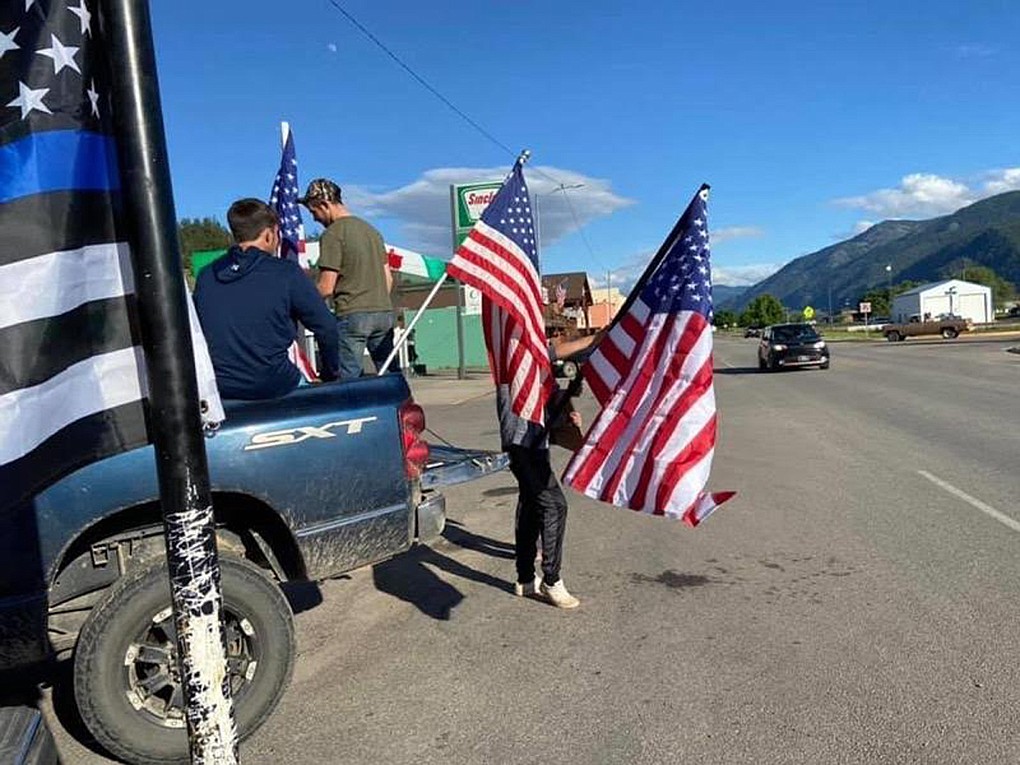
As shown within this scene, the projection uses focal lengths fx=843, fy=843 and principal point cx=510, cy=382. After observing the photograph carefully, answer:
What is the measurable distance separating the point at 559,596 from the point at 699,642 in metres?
0.94

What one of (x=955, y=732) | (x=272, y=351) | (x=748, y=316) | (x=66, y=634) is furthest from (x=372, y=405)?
(x=748, y=316)

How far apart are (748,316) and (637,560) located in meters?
168

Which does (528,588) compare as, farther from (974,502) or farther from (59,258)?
(974,502)

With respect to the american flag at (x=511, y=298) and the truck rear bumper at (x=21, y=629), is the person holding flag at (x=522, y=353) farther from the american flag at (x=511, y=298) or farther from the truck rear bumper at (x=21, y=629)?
the truck rear bumper at (x=21, y=629)

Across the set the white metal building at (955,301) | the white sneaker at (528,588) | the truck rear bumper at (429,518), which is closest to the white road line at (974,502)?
the white sneaker at (528,588)

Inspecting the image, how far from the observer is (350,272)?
20.2 feet

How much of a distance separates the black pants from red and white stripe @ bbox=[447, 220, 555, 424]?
0.27 meters

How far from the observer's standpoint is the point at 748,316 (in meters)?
166

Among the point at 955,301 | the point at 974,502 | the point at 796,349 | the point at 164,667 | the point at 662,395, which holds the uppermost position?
the point at 955,301

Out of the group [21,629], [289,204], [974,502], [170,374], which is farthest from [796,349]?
[170,374]

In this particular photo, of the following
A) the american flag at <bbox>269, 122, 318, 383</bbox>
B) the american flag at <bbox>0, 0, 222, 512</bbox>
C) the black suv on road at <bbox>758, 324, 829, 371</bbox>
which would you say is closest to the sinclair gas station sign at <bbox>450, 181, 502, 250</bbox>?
the black suv on road at <bbox>758, 324, 829, 371</bbox>

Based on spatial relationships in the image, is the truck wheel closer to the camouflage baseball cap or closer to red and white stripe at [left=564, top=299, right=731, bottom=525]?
red and white stripe at [left=564, top=299, right=731, bottom=525]

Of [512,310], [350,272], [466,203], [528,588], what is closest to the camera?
[512,310]

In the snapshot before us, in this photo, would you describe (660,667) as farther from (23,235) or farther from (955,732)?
(23,235)
